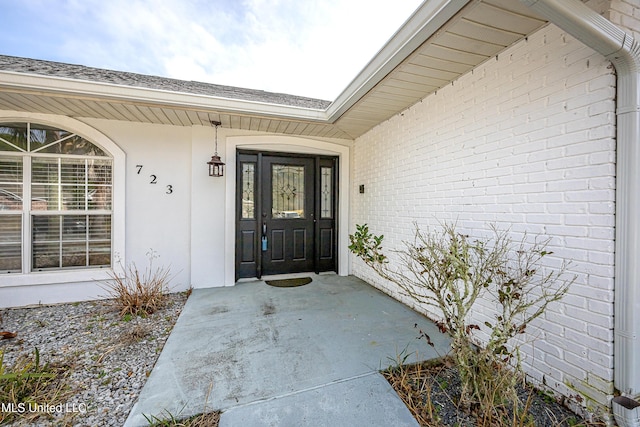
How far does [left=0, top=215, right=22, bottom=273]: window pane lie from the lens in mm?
3535

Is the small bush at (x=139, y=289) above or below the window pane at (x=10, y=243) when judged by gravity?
below

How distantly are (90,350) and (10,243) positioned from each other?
101 inches

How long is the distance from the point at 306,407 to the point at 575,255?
82.6 inches

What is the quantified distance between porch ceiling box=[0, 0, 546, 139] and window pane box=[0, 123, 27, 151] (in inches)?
10.9

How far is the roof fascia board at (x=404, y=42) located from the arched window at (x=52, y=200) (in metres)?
3.85

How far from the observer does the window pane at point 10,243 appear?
3535 mm

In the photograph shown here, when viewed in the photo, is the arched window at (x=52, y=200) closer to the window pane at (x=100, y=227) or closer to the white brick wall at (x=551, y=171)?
the window pane at (x=100, y=227)

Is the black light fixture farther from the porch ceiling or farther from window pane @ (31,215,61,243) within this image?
window pane @ (31,215,61,243)

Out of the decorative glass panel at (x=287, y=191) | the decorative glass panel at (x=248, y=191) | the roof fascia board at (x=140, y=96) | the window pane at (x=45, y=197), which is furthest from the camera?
the decorative glass panel at (x=287, y=191)

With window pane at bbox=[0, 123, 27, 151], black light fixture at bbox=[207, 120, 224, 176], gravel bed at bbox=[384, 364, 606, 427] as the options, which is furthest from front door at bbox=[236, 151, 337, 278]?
gravel bed at bbox=[384, 364, 606, 427]

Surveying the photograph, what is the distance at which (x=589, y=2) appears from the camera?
163 centimetres

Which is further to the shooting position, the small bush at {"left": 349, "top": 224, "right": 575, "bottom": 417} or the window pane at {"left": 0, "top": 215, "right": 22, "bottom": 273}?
the window pane at {"left": 0, "top": 215, "right": 22, "bottom": 273}

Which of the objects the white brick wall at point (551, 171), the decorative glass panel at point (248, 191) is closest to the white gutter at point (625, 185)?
the white brick wall at point (551, 171)

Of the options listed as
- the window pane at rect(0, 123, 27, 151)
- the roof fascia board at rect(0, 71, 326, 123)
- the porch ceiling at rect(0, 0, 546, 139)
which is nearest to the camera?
the porch ceiling at rect(0, 0, 546, 139)
